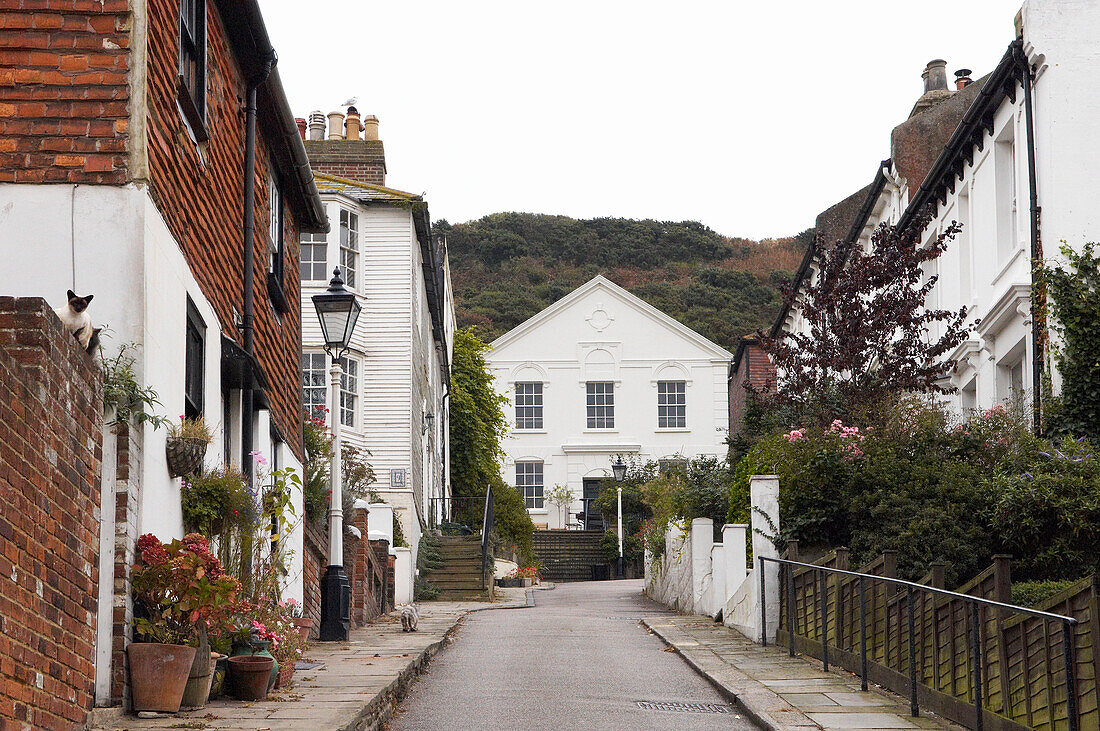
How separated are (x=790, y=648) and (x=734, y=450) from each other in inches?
481

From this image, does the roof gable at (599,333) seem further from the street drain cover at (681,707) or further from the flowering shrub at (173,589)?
the flowering shrub at (173,589)

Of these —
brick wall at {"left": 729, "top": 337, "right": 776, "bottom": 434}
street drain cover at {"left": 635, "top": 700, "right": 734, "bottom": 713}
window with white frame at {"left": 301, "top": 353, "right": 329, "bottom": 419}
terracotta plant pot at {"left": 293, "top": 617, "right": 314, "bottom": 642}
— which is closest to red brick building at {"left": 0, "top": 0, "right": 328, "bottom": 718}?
terracotta plant pot at {"left": 293, "top": 617, "right": 314, "bottom": 642}

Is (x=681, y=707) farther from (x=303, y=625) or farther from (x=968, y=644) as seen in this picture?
(x=303, y=625)

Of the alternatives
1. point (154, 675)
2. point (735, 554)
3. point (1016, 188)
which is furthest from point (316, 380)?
point (154, 675)

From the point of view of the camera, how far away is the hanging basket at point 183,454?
28.5 feet

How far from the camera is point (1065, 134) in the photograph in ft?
56.1

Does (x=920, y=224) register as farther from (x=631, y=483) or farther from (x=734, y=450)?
(x=631, y=483)

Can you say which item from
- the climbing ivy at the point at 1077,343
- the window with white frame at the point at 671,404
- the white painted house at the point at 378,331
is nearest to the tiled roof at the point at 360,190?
the white painted house at the point at 378,331

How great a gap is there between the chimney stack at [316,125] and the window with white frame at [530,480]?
22.9m

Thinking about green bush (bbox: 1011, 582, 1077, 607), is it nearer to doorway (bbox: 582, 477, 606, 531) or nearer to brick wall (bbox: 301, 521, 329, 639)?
brick wall (bbox: 301, 521, 329, 639)

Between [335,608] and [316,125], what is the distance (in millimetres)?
18571

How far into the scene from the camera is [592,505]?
157 feet

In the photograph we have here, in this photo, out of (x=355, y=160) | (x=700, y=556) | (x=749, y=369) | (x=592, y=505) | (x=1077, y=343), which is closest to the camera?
(x=1077, y=343)

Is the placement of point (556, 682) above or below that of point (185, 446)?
below
